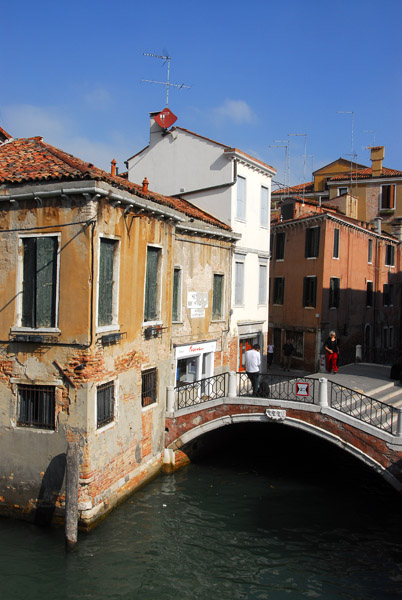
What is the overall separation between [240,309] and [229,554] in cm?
923

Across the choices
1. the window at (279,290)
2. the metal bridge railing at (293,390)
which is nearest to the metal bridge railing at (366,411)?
the metal bridge railing at (293,390)

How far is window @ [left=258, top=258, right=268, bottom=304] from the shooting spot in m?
19.5

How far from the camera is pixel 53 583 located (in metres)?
8.97

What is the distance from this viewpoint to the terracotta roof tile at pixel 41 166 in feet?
34.5

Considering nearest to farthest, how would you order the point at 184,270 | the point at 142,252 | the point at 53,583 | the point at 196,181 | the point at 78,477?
the point at 53,583 → the point at 78,477 → the point at 142,252 → the point at 184,270 → the point at 196,181

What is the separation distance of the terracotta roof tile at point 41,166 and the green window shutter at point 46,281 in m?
1.29

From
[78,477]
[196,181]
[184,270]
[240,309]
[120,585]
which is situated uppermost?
[196,181]

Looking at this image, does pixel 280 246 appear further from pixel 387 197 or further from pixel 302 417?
pixel 302 417

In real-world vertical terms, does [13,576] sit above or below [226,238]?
below

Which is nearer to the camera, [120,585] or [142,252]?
[120,585]

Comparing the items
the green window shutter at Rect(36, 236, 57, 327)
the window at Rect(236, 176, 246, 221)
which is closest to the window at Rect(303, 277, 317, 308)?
the window at Rect(236, 176, 246, 221)

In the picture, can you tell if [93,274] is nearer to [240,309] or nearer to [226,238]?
[226,238]

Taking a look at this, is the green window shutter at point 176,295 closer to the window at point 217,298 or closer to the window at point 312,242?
the window at point 217,298

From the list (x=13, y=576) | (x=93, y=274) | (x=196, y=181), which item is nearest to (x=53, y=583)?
(x=13, y=576)
